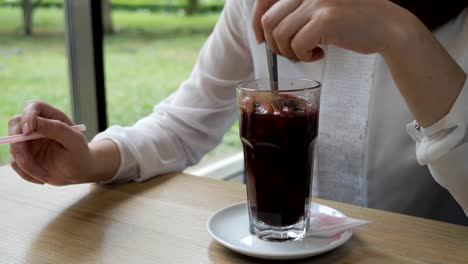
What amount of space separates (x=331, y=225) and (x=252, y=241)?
12 cm

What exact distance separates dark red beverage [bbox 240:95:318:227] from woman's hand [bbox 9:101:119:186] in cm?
35

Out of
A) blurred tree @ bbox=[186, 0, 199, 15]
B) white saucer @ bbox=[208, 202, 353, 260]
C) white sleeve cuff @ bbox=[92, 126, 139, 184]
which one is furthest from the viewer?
blurred tree @ bbox=[186, 0, 199, 15]

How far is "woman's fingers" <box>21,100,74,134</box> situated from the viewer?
100 cm

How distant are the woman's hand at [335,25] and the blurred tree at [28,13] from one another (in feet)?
4.44

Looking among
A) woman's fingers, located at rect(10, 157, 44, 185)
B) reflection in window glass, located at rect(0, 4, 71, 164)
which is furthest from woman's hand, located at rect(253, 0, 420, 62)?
reflection in window glass, located at rect(0, 4, 71, 164)

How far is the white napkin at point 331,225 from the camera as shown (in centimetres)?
83

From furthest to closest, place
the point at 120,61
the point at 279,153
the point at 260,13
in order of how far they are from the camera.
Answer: the point at 120,61 < the point at 260,13 < the point at 279,153

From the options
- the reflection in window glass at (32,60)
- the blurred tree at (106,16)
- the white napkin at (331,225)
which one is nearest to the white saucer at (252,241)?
the white napkin at (331,225)

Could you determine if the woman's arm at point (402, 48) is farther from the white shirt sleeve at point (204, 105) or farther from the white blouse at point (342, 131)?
the white shirt sleeve at point (204, 105)

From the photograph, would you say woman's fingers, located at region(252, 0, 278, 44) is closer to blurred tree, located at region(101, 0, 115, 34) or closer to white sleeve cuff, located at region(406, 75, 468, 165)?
white sleeve cuff, located at region(406, 75, 468, 165)

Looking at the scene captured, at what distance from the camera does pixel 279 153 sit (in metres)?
0.82

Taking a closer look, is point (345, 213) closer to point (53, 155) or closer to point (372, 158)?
point (372, 158)

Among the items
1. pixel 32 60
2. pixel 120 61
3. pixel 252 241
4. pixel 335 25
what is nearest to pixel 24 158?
pixel 252 241

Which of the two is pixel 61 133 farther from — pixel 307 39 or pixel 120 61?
pixel 120 61
